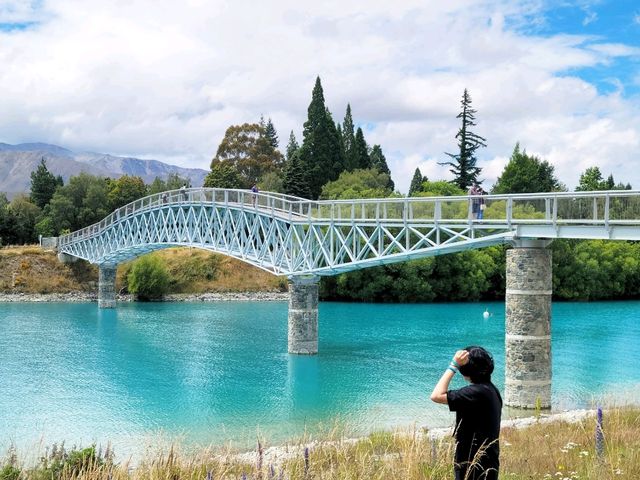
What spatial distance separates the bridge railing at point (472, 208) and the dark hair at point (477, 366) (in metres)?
16.9

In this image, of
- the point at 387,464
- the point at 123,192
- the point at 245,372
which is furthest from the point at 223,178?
the point at 387,464

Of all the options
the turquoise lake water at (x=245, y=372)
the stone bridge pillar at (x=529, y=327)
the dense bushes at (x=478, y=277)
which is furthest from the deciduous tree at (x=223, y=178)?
the stone bridge pillar at (x=529, y=327)

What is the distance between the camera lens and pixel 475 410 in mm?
6281

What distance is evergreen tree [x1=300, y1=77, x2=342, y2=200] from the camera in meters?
84.4

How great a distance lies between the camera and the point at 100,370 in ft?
112

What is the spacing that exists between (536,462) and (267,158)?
95.8m

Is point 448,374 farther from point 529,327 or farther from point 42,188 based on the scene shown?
point 42,188

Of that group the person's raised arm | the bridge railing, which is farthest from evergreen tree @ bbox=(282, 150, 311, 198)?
the person's raised arm

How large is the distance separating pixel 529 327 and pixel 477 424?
18695mm

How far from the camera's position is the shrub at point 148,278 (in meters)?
72.7

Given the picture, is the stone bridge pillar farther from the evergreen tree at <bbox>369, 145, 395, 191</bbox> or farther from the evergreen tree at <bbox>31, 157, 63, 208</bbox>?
the evergreen tree at <bbox>31, 157, 63, 208</bbox>

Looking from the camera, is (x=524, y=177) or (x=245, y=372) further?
(x=524, y=177)

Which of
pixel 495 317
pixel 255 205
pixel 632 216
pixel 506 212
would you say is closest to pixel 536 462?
pixel 632 216

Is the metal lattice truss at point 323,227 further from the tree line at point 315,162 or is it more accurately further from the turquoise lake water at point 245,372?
the tree line at point 315,162
